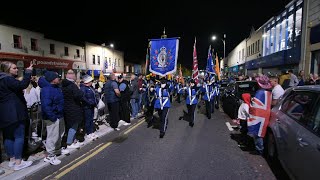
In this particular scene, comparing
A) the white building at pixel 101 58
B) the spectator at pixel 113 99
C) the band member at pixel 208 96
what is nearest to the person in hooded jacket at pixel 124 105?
the spectator at pixel 113 99

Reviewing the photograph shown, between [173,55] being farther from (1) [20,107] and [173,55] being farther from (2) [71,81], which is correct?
(1) [20,107]

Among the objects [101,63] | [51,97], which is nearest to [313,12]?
[51,97]

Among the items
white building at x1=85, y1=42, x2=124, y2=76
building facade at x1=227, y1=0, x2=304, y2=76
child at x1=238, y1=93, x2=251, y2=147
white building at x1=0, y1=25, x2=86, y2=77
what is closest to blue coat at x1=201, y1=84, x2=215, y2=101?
child at x1=238, y1=93, x2=251, y2=147

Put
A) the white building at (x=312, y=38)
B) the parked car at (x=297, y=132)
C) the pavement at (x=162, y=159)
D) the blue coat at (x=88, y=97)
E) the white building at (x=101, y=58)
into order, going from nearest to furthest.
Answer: the parked car at (x=297, y=132)
the pavement at (x=162, y=159)
the blue coat at (x=88, y=97)
the white building at (x=312, y=38)
the white building at (x=101, y=58)

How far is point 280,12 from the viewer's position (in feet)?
79.0

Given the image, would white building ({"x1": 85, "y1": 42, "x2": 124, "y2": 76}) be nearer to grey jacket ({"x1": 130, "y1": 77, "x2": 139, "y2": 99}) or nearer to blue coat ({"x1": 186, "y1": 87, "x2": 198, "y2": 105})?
grey jacket ({"x1": 130, "y1": 77, "x2": 139, "y2": 99})

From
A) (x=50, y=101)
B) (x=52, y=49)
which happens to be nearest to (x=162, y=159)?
(x=50, y=101)

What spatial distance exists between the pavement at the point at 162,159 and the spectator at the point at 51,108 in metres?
0.35

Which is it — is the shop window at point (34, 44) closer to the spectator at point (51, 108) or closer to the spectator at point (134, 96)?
the spectator at point (134, 96)

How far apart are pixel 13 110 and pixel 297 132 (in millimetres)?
4621

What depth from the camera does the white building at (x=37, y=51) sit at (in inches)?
980

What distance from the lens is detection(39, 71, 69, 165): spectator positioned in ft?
17.1

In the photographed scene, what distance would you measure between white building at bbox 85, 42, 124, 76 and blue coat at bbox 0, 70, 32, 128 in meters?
32.0

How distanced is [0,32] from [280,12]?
25041mm
